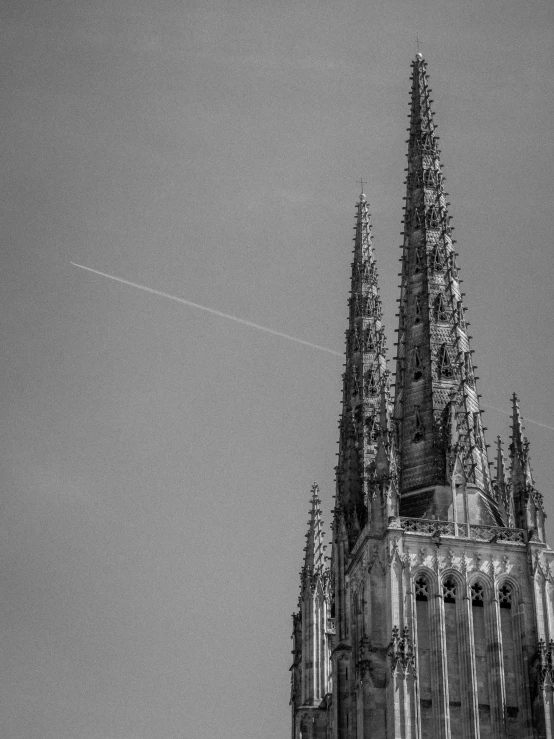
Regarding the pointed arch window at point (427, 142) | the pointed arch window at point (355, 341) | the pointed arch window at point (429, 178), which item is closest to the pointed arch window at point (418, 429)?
the pointed arch window at point (355, 341)

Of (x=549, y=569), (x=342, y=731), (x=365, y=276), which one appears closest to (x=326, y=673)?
(x=342, y=731)

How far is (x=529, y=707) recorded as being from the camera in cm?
7556

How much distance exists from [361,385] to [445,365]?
967 cm

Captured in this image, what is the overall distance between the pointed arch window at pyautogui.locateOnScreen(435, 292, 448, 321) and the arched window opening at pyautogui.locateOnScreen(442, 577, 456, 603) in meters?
14.9

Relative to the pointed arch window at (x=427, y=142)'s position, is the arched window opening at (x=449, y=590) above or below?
below

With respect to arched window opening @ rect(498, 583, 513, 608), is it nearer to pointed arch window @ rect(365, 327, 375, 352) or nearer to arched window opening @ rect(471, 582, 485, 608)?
arched window opening @ rect(471, 582, 485, 608)

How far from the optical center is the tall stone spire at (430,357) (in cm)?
8188

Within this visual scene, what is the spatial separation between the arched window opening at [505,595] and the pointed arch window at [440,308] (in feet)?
49.8

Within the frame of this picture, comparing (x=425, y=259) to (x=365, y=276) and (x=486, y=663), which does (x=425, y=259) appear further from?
(x=486, y=663)

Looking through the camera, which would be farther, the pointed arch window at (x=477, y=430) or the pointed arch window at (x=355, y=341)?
the pointed arch window at (x=355, y=341)

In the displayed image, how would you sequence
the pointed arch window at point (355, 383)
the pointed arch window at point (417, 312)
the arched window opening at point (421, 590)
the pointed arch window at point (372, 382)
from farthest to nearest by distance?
the pointed arch window at point (355, 383) → the pointed arch window at point (372, 382) → the pointed arch window at point (417, 312) → the arched window opening at point (421, 590)

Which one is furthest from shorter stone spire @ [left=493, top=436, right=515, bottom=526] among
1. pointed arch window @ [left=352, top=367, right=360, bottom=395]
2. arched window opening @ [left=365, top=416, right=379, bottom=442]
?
pointed arch window @ [left=352, top=367, right=360, bottom=395]

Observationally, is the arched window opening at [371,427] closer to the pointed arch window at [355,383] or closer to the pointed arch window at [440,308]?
the pointed arch window at [355,383]

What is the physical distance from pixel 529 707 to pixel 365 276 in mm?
31517
